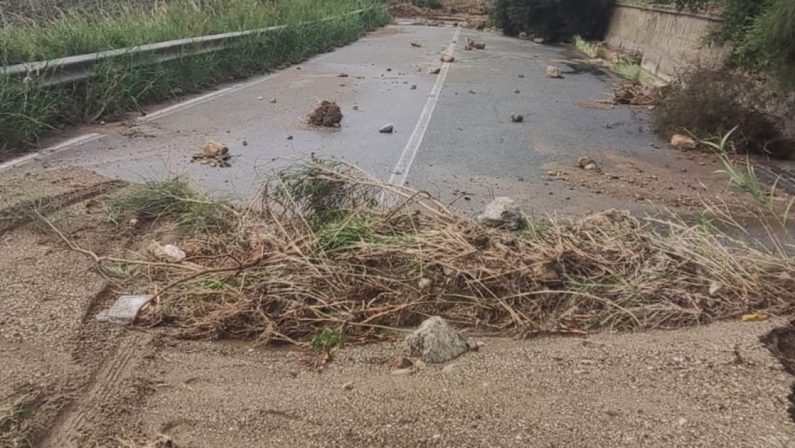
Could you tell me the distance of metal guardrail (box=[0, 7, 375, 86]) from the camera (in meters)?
7.95

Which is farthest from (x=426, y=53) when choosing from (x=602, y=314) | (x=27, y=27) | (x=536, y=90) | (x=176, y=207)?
(x=602, y=314)

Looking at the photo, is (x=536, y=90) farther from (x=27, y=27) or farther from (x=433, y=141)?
(x=27, y=27)

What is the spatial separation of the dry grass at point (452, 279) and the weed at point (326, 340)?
46 millimetres

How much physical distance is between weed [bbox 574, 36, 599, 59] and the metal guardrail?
11.1 m

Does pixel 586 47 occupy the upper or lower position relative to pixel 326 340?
lower

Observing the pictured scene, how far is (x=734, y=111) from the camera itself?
8398mm

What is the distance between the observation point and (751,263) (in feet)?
14.3

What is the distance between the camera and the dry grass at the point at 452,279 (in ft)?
13.1

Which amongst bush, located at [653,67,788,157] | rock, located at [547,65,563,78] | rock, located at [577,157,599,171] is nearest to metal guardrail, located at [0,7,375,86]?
rock, located at [577,157,599,171]

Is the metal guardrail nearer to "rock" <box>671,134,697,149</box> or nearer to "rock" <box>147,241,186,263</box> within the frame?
"rock" <box>147,241,186,263</box>

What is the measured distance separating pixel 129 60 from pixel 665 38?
1231 cm

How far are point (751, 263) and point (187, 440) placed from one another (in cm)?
336

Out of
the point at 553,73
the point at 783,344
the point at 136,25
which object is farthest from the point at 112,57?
the point at 553,73

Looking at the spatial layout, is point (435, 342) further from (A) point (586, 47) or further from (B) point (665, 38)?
(A) point (586, 47)
